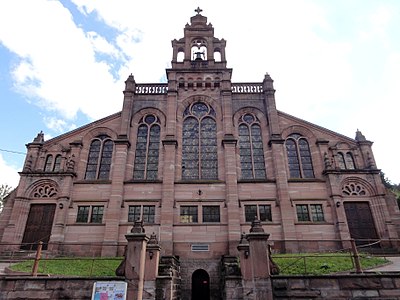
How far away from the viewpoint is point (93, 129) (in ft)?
78.2

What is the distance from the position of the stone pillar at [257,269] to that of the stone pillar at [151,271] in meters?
3.77

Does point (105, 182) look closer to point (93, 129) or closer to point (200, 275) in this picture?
point (93, 129)

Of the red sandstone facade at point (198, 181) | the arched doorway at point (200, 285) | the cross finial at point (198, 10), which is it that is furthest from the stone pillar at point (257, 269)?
the cross finial at point (198, 10)

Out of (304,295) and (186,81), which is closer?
(304,295)

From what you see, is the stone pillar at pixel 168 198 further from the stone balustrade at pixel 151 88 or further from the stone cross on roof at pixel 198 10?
the stone cross on roof at pixel 198 10

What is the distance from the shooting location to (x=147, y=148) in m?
23.2

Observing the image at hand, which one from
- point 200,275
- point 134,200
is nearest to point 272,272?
point 200,275

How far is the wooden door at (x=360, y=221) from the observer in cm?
1973

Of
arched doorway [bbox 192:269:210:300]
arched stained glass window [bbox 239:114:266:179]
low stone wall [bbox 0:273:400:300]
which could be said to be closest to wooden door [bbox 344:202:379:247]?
arched stained glass window [bbox 239:114:266:179]

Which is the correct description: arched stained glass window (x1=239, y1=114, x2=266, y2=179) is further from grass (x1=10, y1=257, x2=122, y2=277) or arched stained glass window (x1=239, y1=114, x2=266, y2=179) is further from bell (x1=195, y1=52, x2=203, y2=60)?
grass (x1=10, y1=257, x2=122, y2=277)

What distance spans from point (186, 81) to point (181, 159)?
7.78 metres

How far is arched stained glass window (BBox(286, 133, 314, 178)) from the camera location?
22.2 metres

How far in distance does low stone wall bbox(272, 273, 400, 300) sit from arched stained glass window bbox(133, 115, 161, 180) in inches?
535

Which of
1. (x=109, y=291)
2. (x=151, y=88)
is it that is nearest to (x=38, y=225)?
(x=109, y=291)
